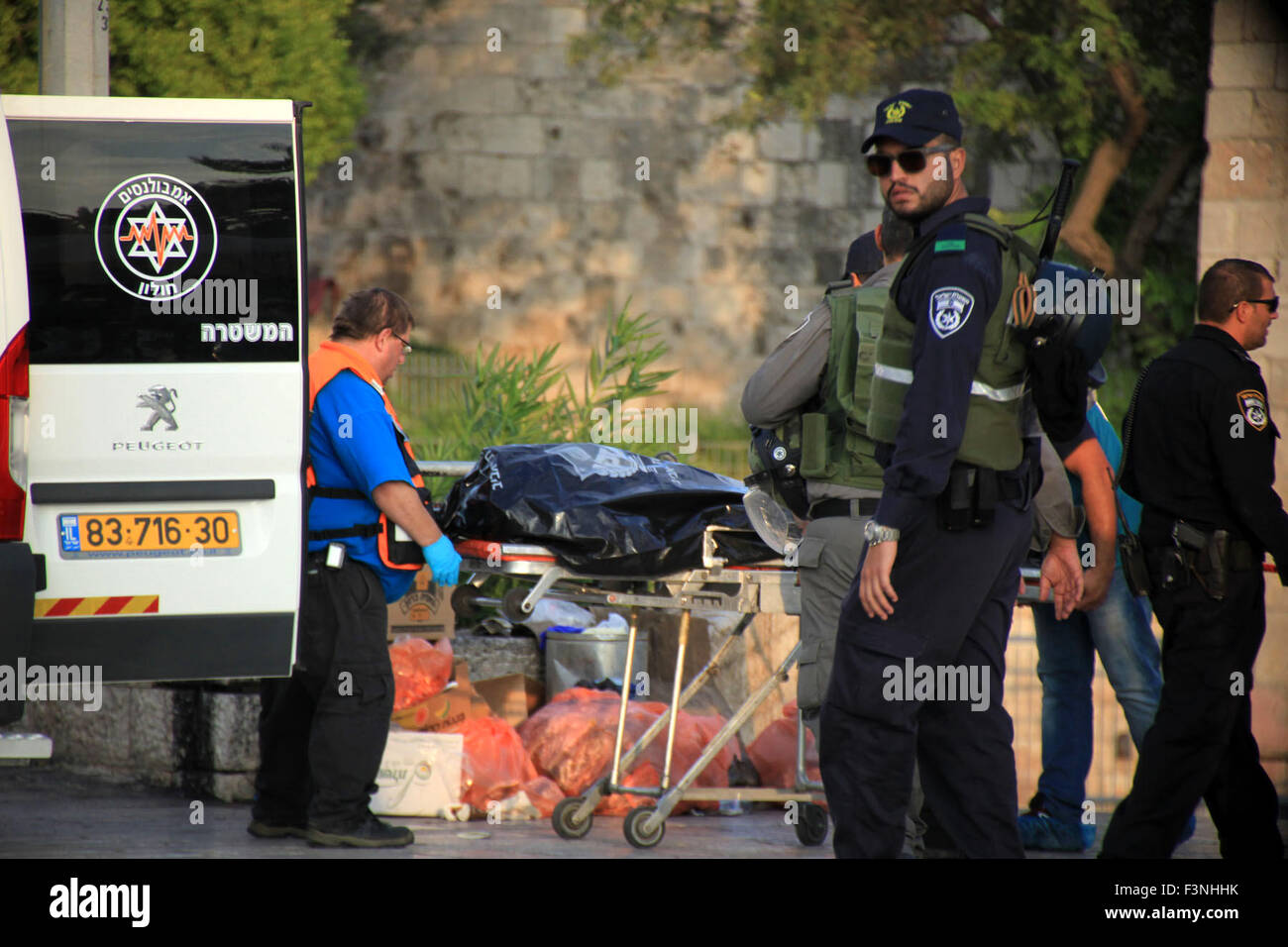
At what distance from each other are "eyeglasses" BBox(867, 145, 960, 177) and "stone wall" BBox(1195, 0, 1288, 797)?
3.50 m

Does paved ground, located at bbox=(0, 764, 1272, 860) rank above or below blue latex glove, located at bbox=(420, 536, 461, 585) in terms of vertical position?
below

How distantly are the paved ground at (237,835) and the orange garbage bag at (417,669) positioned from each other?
50 cm

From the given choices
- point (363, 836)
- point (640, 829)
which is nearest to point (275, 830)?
point (363, 836)

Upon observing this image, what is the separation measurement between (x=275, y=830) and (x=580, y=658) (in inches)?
71.9

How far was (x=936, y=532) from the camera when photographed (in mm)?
3850

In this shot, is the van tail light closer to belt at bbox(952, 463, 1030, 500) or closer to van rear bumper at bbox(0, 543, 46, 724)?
van rear bumper at bbox(0, 543, 46, 724)

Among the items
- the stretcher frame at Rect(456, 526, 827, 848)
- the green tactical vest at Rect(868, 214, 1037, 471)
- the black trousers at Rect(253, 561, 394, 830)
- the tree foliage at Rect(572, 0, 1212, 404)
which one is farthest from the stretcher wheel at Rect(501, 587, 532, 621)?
the tree foliage at Rect(572, 0, 1212, 404)

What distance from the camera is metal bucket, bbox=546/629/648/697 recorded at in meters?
6.94

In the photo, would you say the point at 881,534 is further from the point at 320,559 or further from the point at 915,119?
the point at 320,559

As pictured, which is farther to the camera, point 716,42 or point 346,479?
Answer: point 716,42

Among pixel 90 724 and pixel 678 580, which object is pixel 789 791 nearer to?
pixel 678 580

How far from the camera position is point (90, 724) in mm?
6652
